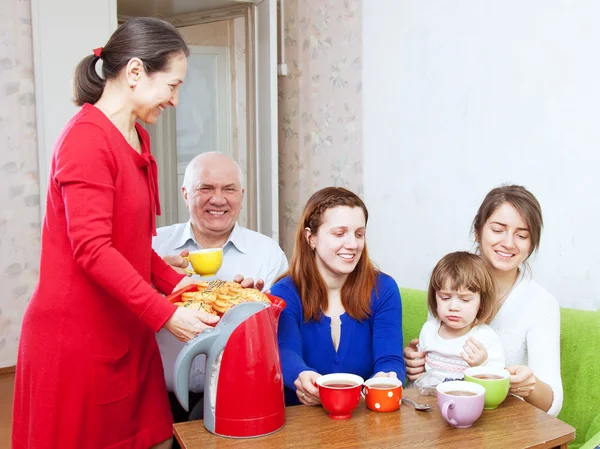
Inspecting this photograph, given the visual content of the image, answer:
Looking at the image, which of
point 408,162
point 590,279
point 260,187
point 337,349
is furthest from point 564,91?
point 260,187

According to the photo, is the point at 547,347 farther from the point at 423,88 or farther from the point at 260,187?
the point at 260,187

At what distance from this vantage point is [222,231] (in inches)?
81.3

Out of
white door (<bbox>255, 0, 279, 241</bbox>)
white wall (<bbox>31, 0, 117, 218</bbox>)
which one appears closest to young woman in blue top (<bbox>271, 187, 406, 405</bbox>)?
white door (<bbox>255, 0, 279, 241</bbox>)

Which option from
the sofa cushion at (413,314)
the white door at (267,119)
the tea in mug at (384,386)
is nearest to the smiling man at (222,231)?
the sofa cushion at (413,314)

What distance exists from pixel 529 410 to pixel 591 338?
0.43 m

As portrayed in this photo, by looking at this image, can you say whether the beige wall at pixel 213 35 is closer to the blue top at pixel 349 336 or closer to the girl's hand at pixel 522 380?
the blue top at pixel 349 336

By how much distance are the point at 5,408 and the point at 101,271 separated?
2.21m

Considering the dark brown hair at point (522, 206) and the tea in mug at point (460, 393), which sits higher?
the dark brown hair at point (522, 206)

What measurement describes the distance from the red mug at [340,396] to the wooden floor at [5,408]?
1.90 meters

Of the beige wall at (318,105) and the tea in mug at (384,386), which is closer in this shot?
the tea in mug at (384,386)

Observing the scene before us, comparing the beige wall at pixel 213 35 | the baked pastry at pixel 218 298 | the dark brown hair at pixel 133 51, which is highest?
the beige wall at pixel 213 35

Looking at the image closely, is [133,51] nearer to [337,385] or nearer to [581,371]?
[337,385]

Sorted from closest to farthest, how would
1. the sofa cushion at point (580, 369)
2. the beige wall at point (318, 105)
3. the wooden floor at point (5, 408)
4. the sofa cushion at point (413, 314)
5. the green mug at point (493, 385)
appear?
the green mug at point (493, 385) < the sofa cushion at point (580, 369) < the sofa cushion at point (413, 314) < the wooden floor at point (5, 408) < the beige wall at point (318, 105)

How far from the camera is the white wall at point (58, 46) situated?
10.9 ft
